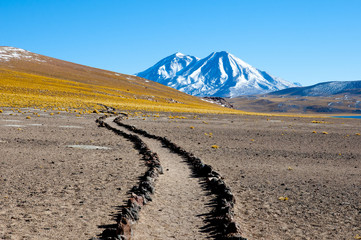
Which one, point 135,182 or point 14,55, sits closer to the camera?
point 135,182

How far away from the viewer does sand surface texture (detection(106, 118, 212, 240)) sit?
8.74m

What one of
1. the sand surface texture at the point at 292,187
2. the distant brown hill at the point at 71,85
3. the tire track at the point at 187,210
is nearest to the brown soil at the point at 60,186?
the tire track at the point at 187,210

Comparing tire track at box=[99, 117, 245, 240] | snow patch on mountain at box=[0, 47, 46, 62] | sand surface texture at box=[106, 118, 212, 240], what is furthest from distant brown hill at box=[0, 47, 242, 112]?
sand surface texture at box=[106, 118, 212, 240]

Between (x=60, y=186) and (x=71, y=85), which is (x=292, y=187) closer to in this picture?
(x=60, y=186)

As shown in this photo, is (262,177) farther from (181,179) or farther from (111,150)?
(111,150)

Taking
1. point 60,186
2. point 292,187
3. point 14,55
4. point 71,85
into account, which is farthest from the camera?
point 14,55

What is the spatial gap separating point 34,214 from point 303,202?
348 inches

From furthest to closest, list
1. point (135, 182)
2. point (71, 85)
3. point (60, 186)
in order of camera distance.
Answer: point (71, 85), point (135, 182), point (60, 186)

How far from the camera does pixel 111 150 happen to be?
21828mm

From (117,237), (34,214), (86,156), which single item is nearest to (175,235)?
(117,237)

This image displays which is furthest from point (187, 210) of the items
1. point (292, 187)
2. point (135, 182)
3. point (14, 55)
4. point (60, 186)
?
point (14, 55)

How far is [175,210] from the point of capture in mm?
10492

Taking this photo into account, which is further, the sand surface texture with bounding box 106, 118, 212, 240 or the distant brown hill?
the distant brown hill

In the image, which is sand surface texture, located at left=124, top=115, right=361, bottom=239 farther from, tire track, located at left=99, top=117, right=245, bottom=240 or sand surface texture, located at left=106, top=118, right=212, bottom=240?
sand surface texture, located at left=106, top=118, right=212, bottom=240
